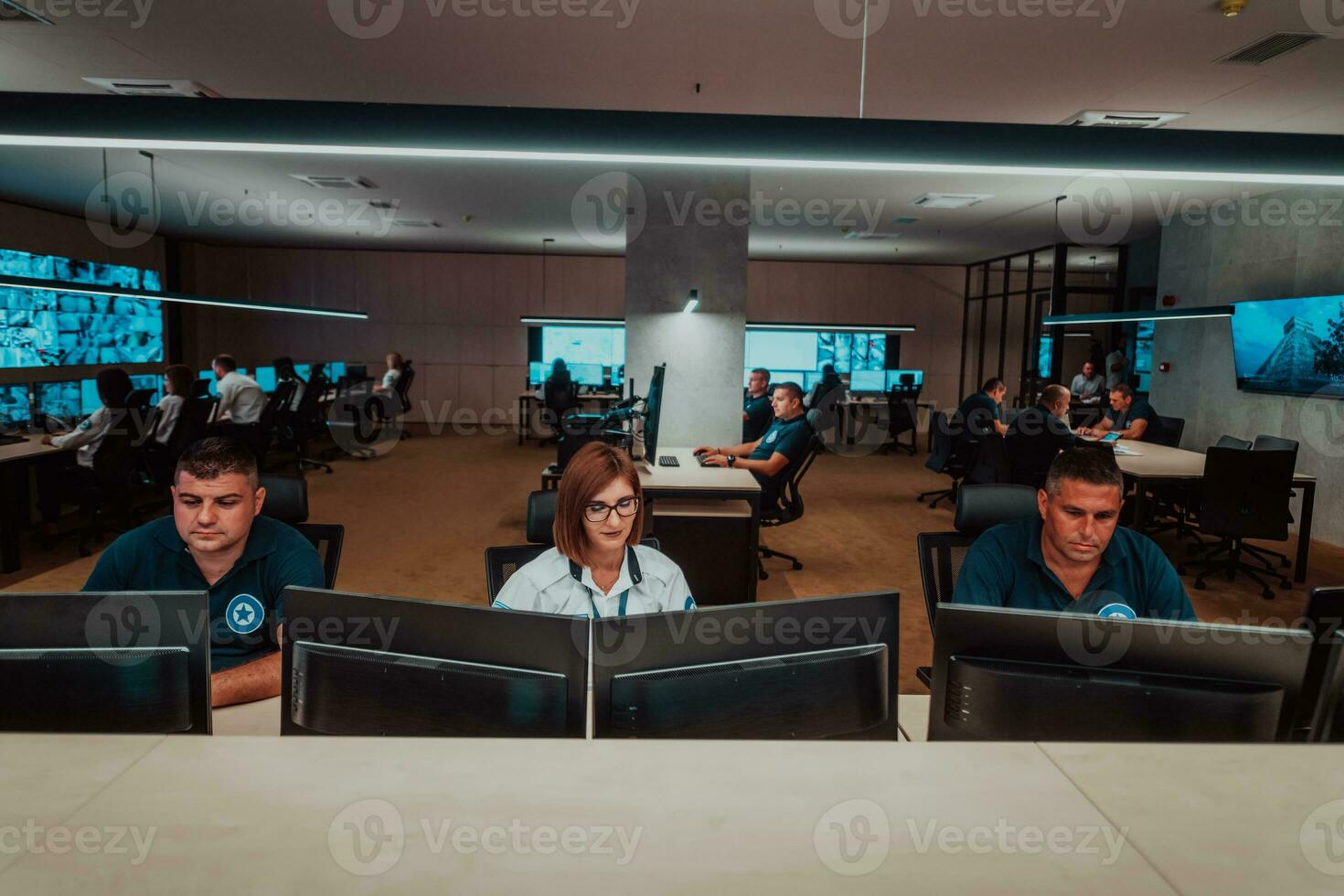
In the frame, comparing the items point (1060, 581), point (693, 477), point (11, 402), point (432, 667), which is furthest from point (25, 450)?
point (1060, 581)

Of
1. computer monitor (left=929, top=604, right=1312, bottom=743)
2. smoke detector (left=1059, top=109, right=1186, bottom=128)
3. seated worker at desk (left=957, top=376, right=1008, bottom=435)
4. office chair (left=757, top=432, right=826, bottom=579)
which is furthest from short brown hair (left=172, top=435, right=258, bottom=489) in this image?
seated worker at desk (left=957, top=376, right=1008, bottom=435)

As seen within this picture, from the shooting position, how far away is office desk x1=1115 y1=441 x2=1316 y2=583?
5.30m

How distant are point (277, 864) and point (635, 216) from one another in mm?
5347

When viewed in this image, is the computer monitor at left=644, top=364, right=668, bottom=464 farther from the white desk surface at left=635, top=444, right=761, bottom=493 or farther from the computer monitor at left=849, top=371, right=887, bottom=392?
the computer monitor at left=849, top=371, right=887, bottom=392

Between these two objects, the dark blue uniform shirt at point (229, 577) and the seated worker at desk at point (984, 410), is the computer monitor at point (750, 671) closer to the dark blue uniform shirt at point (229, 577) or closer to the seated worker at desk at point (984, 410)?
the dark blue uniform shirt at point (229, 577)

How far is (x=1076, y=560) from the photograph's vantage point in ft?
6.99

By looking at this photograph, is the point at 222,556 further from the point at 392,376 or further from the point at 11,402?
the point at 392,376

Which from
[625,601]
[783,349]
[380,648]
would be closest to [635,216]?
[625,601]

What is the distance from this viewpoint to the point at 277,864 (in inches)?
39.1

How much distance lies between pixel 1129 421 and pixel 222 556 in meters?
7.42

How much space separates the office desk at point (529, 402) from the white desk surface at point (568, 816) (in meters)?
10.3

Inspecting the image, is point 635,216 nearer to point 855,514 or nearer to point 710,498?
point 710,498

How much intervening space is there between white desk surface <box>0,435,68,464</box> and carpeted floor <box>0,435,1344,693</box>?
0.70 meters

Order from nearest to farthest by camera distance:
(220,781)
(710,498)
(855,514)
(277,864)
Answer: (277,864), (220,781), (710,498), (855,514)
